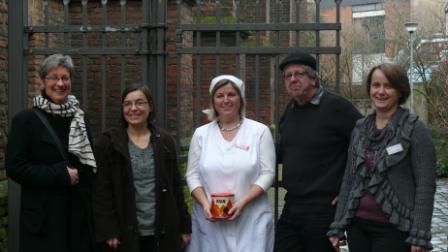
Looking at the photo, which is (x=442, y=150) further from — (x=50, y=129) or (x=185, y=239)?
(x=50, y=129)

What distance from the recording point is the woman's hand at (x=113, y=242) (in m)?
4.37

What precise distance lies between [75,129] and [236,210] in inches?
48.3

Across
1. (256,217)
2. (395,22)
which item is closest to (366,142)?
(256,217)

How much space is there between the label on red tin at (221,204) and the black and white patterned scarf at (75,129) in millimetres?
861

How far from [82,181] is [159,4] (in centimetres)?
174

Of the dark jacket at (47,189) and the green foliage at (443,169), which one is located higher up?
the dark jacket at (47,189)

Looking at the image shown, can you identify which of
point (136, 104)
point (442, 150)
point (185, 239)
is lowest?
point (442, 150)

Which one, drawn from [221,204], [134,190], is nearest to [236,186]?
[221,204]

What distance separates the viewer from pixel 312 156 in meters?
4.40

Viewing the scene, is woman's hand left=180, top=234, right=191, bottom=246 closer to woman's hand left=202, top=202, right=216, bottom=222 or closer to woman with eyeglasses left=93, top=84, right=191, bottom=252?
woman with eyeglasses left=93, top=84, right=191, bottom=252

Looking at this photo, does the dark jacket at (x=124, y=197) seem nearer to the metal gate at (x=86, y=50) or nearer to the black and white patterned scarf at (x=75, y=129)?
the black and white patterned scarf at (x=75, y=129)

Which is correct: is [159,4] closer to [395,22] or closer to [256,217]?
[256,217]

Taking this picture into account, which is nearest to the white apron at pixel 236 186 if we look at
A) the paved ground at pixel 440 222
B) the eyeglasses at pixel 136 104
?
the eyeglasses at pixel 136 104

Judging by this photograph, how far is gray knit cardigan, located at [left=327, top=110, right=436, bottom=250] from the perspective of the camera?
3797 mm
